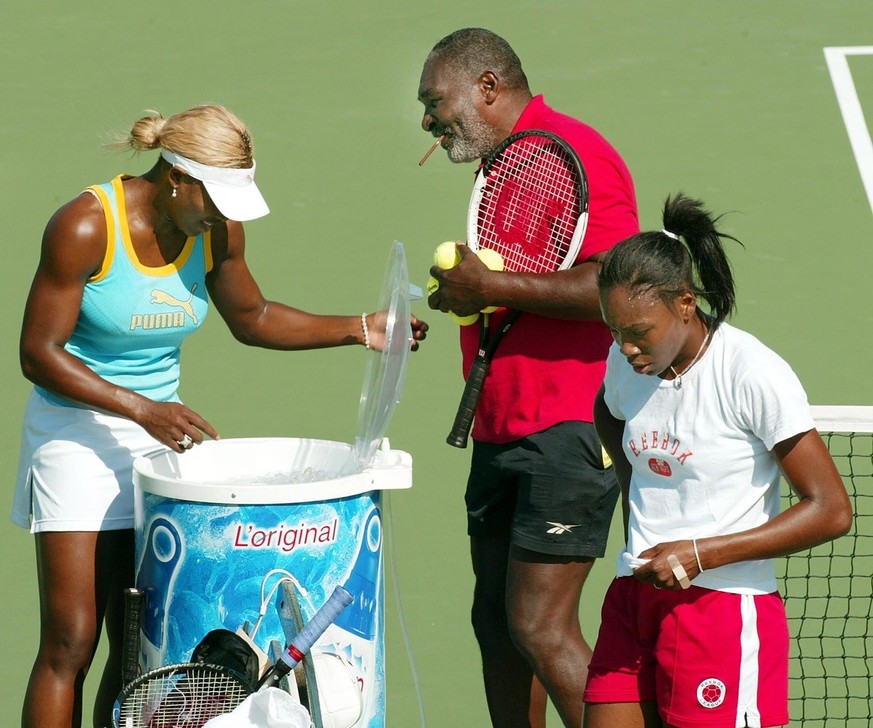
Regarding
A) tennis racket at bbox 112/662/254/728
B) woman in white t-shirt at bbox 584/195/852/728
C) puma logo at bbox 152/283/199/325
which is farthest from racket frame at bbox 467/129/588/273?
tennis racket at bbox 112/662/254/728

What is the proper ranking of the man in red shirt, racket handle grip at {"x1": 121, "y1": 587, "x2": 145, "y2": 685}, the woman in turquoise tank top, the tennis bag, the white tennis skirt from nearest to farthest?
the tennis bag → racket handle grip at {"x1": 121, "y1": 587, "x2": 145, "y2": 685} → the woman in turquoise tank top → the white tennis skirt → the man in red shirt

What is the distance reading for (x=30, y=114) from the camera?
28.3 feet

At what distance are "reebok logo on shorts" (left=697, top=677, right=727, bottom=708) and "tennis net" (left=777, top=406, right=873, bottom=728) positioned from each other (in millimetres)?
1162

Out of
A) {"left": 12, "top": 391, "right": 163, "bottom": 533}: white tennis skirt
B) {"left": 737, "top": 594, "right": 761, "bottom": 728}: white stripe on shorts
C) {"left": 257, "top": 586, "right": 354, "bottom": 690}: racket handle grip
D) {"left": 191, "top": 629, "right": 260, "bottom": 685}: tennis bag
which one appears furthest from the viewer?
{"left": 12, "top": 391, "right": 163, "bottom": 533}: white tennis skirt

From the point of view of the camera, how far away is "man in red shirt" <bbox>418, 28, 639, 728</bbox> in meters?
4.00

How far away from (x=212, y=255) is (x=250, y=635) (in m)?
1.14

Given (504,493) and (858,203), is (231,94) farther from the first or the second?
(504,493)

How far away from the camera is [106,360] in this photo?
13.0ft

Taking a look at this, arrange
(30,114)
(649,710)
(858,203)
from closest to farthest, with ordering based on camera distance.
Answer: (649,710) → (858,203) → (30,114)

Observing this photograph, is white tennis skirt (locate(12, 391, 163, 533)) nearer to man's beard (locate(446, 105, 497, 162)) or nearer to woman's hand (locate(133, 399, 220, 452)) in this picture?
A: woman's hand (locate(133, 399, 220, 452))

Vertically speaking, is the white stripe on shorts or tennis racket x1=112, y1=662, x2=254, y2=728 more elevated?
the white stripe on shorts

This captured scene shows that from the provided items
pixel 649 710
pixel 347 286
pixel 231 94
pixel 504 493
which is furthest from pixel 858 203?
pixel 649 710

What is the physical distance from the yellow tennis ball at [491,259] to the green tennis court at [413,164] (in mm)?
1482

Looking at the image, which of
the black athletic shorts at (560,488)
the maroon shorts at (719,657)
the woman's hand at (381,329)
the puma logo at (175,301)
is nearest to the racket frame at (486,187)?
the woman's hand at (381,329)
